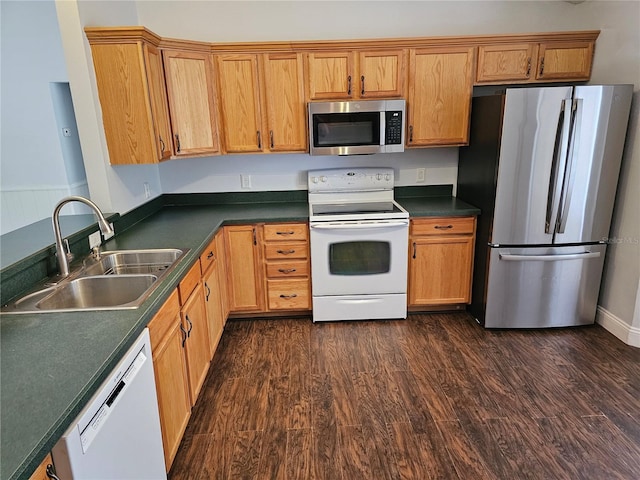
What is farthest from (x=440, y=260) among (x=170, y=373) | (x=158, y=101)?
(x=158, y=101)

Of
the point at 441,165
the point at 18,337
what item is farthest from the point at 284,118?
the point at 18,337

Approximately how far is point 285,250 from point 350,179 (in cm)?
84

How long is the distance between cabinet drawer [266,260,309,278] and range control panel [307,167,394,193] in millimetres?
666

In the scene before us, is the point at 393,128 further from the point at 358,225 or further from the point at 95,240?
the point at 95,240

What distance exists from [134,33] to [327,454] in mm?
2535

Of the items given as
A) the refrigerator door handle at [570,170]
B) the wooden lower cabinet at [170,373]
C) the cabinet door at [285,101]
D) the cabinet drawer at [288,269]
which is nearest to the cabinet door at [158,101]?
the cabinet door at [285,101]

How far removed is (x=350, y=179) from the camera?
11.4 ft

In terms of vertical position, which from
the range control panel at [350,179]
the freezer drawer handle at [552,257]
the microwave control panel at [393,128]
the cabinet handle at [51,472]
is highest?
the microwave control panel at [393,128]

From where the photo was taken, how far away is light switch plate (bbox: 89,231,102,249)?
7.58ft

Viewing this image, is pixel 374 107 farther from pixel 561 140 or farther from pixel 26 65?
pixel 26 65

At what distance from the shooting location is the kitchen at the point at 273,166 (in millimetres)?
2604

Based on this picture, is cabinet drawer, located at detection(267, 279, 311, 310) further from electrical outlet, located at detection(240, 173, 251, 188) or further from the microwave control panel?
the microwave control panel

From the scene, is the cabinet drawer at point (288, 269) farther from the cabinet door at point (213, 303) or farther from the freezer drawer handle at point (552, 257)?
the freezer drawer handle at point (552, 257)

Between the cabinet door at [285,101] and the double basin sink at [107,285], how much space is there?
1.34 meters
